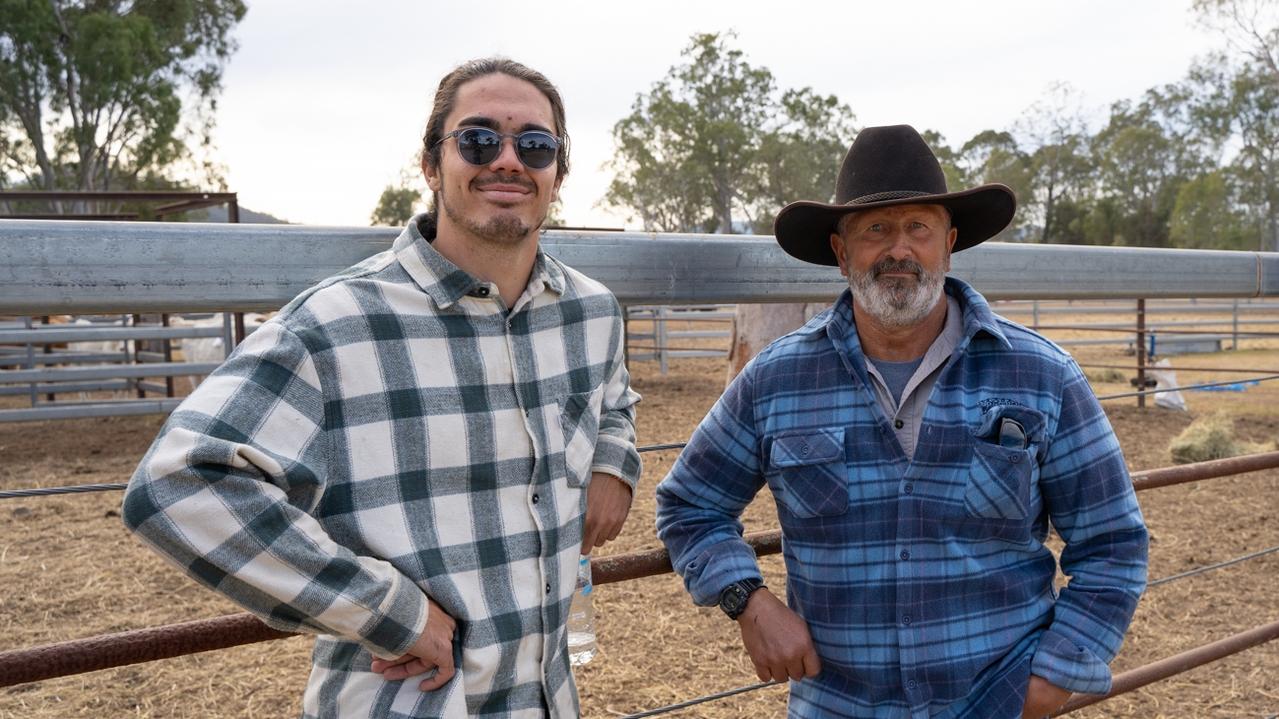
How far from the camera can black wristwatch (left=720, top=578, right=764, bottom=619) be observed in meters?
1.67

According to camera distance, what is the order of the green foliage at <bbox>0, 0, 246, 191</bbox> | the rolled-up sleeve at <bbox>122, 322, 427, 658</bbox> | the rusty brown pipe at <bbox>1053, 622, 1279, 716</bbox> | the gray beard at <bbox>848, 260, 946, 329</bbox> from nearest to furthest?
the rolled-up sleeve at <bbox>122, 322, 427, 658</bbox>, the gray beard at <bbox>848, 260, 946, 329</bbox>, the rusty brown pipe at <bbox>1053, 622, 1279, 716</bbox>, the green foliage at <bbox>0, 0, 246, 191</bbox>

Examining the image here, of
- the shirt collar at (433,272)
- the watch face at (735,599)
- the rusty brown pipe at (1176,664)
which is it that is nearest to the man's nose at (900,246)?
the watch face at (735,599)

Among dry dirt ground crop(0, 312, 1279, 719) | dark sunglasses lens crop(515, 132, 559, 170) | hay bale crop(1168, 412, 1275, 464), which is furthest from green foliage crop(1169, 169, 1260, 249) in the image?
dark sunglasses lens crop(515, 132, 559, 170)

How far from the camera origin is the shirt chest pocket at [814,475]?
5.33 feet

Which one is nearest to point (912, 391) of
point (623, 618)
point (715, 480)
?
point (715, 480)

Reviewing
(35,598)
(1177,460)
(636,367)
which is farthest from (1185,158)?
(35,598)

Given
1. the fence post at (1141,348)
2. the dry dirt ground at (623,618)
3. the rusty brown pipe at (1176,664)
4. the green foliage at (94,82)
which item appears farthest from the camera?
the green foliage at (94,82)

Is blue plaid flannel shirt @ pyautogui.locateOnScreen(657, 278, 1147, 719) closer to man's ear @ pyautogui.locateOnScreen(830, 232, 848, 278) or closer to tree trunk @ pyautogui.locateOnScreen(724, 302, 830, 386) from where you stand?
man's ear @ pyautogui.locateOnScreen(830, 232, 848, 278)

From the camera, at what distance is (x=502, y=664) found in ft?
4.33

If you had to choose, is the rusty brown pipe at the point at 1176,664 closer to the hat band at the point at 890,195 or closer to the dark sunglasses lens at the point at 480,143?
the hat band at the point at 890,195

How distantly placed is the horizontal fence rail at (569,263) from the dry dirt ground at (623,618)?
201 centimetres

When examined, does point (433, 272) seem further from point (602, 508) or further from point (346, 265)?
point (602, 508)

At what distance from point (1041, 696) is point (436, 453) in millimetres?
1013

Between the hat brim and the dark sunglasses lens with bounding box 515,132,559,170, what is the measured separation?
1.43 ft
